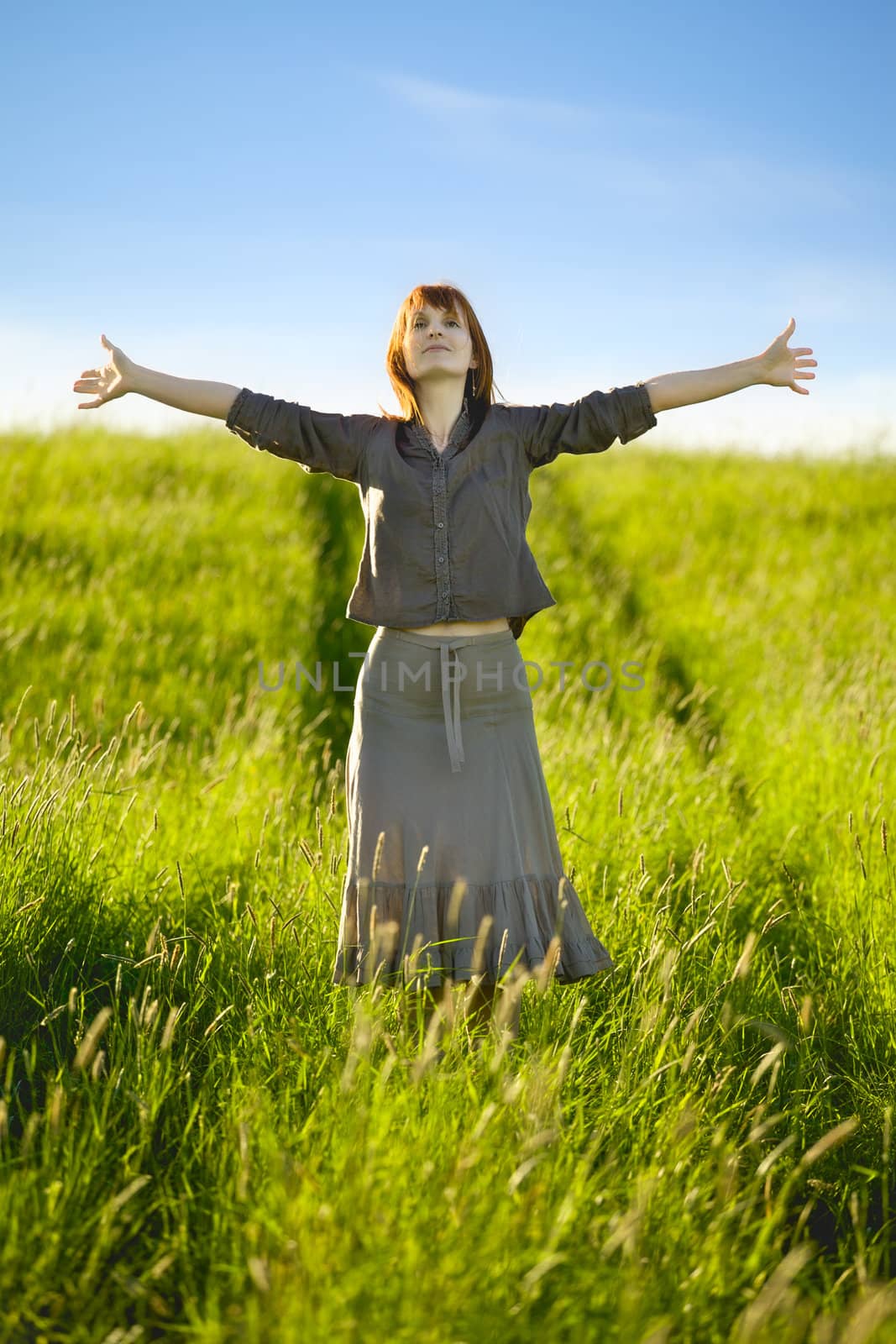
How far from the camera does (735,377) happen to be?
3.24 meters

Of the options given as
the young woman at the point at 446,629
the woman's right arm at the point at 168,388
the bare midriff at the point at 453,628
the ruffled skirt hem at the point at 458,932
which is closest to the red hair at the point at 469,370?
the young woman at the point at 446,629

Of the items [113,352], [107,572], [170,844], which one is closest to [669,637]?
[107,572]

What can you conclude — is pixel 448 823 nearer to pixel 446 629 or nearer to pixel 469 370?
pixel 446 629

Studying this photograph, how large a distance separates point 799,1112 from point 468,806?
1.26 meters

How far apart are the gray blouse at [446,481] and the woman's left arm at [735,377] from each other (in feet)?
0.21

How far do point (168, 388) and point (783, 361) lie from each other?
6.12 feet

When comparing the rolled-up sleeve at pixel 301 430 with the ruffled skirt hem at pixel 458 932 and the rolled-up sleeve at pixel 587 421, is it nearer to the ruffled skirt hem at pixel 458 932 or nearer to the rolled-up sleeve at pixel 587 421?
the rolled-up sleeve at pixel 587 421

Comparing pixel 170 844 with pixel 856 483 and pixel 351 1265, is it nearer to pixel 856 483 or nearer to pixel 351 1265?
pixel 351 1265

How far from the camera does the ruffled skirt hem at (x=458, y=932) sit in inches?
→ 112

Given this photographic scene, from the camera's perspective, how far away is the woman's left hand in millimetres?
3273

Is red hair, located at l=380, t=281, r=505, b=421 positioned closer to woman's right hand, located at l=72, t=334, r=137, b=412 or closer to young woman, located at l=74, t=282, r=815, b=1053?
young woman, located at l=74, t=282, r=815, b=1053

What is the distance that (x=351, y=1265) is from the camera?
1850 millimetres

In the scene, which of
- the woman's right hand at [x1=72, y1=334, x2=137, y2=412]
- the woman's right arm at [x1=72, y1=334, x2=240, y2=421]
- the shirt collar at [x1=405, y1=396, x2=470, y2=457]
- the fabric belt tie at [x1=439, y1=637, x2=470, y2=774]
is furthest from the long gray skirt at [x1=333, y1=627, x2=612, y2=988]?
the woman's right hand at [x1=72, y1=334, x2=137, y2=412]

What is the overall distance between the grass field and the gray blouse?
0.88m
